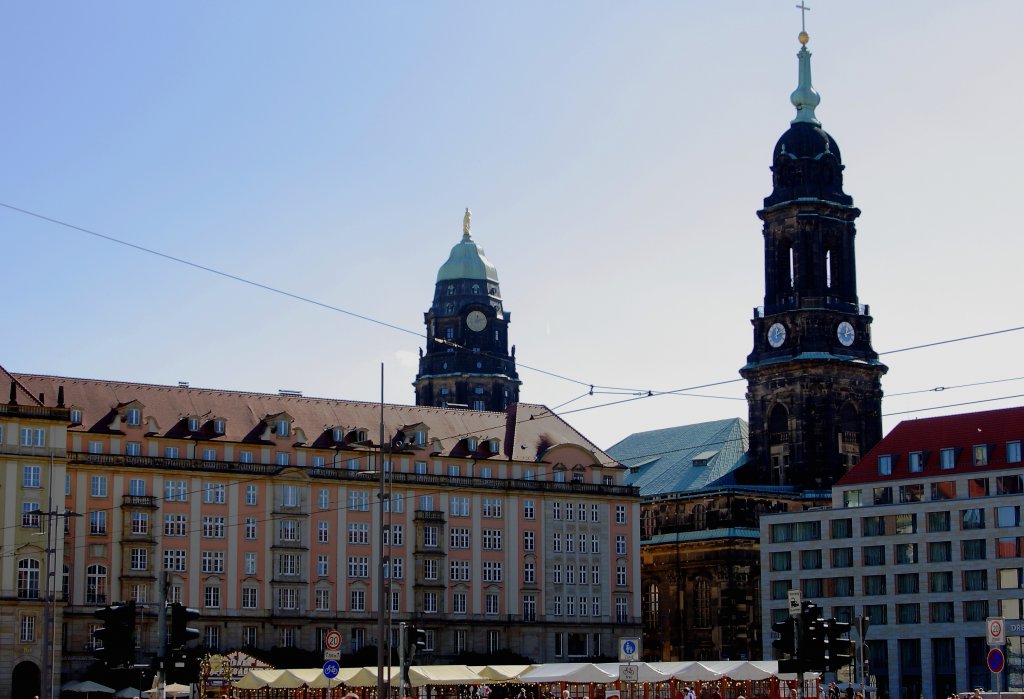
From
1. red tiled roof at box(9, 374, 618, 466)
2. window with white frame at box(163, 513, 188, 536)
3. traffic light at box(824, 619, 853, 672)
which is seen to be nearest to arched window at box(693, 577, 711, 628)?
red tiled roof at box(9, 374, 618, 466)

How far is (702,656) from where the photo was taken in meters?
135

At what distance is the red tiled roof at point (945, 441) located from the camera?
373ft

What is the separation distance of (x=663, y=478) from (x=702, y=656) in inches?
626

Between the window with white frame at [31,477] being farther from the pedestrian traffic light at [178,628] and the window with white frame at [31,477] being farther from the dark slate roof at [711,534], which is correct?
the pedestrian traffic light at [178,628]

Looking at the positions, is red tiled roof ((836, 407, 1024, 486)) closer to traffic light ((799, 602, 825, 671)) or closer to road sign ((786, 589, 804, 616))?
road sign ((786, 589, 804, 616))

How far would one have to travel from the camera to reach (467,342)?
551 ft

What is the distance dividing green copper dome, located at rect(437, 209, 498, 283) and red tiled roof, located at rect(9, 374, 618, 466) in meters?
53.2

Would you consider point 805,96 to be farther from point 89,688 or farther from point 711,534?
point 89,688

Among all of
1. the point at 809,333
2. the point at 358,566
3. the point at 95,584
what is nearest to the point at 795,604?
the point at 95,584

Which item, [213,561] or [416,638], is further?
[213,561]

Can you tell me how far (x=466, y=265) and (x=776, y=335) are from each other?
45388 millimetres

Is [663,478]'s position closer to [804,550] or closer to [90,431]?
[804,550]

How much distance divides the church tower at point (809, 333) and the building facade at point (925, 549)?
996cm

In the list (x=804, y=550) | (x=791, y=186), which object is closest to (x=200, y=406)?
(x=804, y=550)
